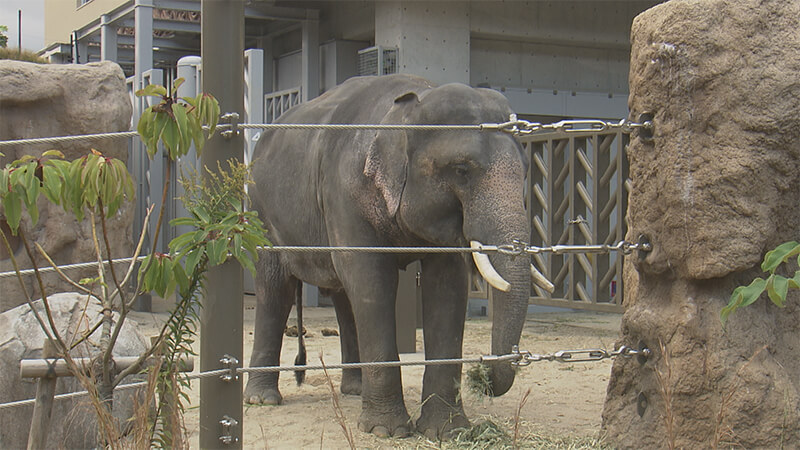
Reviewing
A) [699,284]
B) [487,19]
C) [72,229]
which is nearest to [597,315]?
[487,19]

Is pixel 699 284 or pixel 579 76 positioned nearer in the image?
pixel 699 284

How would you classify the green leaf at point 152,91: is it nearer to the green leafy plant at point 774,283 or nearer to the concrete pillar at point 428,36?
the green leafy plant at point 774,283

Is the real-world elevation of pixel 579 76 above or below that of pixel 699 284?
above

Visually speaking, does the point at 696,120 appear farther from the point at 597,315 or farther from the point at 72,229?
the point at 597,315

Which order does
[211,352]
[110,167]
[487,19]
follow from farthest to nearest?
[487,19]
[211,352]
[110,167]

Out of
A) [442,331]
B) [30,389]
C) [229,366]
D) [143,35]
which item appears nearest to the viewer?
[229,366]

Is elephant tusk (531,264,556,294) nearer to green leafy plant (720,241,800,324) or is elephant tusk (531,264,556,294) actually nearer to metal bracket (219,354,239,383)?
green leafy plant (720,241,800,324)

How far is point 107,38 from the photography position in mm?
12406

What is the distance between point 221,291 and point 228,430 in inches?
15.3

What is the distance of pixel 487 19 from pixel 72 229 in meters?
4.99

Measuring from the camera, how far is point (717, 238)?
3.10 metres

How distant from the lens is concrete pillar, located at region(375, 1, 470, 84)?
10.0 m

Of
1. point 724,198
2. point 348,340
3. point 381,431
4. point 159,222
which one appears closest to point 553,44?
point 348,340

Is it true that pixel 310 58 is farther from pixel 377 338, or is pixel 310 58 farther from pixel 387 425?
pixel 387 425
